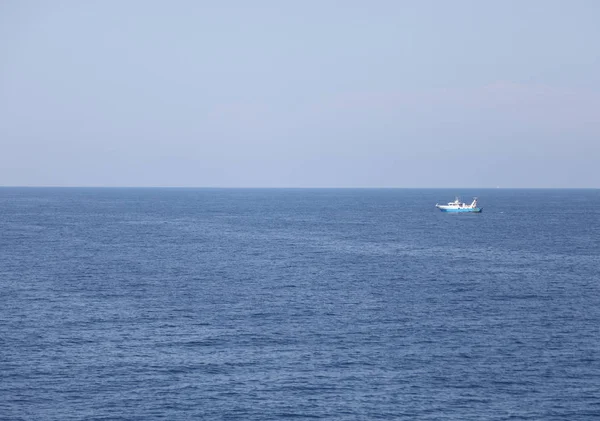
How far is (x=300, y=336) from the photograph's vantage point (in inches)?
2908

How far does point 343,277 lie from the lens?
11106 centimetres

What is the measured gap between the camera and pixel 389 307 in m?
87.9

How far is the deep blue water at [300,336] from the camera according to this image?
5625cm

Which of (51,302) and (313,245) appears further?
(313,245)

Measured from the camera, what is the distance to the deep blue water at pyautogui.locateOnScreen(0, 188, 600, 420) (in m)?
56.2

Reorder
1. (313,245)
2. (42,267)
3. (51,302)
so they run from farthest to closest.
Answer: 1. (313,245)
2. (42,267)
3. (51,302)

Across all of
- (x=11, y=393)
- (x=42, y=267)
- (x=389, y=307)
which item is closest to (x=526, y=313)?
(x=389, y=307)

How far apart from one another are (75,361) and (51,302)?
2631 cm

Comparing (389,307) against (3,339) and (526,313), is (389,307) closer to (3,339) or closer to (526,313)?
(526,313)

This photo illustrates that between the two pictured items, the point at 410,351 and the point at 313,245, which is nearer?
the point at 410,351

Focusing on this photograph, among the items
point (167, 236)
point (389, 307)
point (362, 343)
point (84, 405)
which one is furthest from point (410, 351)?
point (167, 236)

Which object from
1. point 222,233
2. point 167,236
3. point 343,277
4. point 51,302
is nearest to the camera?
point 51,302

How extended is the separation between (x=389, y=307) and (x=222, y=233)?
4115 inches

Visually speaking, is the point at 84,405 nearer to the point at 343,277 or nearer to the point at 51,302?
the point at 51,302
